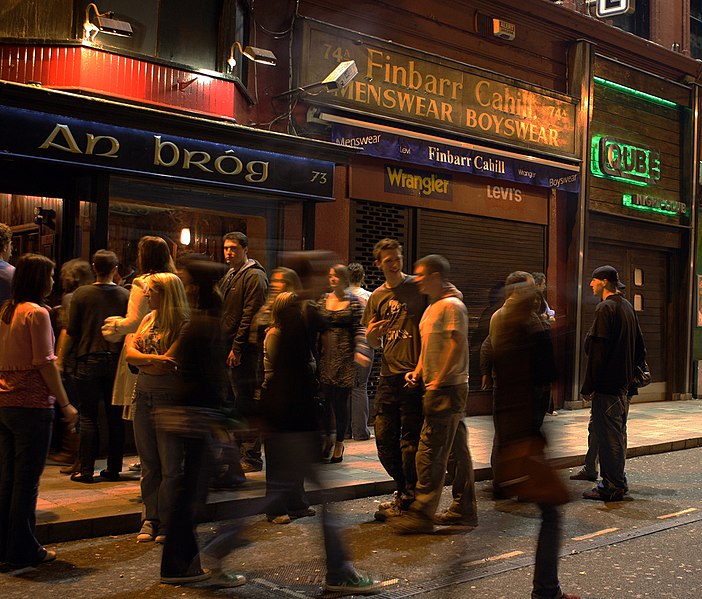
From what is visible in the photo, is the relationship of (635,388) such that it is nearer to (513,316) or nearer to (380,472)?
(380,472)

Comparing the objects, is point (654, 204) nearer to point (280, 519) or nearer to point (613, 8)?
point (613, 8)

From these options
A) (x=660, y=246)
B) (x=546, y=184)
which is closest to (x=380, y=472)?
(x=546, y=184)

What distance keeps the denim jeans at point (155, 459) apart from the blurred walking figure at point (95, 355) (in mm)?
1616

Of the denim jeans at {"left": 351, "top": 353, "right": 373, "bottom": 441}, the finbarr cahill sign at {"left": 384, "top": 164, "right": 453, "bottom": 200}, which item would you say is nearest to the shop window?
the finbarr cahill sign at {"left": 384, "top": 164, "right": 453, "bottom": 200}

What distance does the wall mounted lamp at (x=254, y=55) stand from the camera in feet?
32.5

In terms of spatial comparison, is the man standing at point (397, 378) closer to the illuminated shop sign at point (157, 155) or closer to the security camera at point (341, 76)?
the illuminated shop sign at point (157, 155)

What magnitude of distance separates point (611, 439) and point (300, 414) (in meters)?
4.02

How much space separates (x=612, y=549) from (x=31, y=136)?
5.92 metres

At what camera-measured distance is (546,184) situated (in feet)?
46.9

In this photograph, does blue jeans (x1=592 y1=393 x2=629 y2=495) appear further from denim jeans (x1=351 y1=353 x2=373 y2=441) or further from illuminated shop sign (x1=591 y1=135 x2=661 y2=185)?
illuminated shop sign (x1=591 y1=135 x2=661 y2=185)

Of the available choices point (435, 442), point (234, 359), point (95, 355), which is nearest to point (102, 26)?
point (95, 355)

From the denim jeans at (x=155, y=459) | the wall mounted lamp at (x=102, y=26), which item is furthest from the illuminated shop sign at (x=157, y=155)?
the denim jeans at (x=155, y=459)

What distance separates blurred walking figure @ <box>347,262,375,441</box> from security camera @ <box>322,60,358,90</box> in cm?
224

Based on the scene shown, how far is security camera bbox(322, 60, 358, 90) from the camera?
1074 cm
